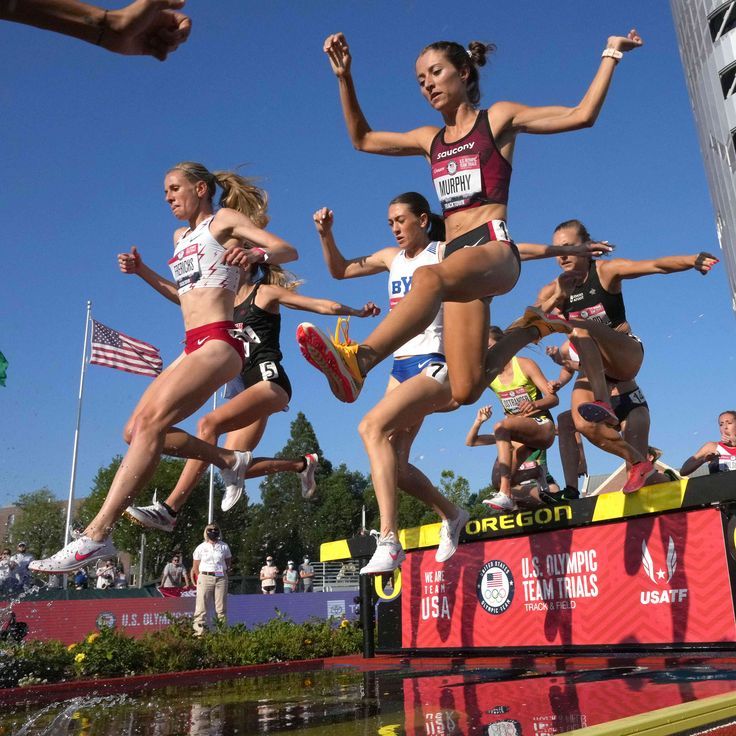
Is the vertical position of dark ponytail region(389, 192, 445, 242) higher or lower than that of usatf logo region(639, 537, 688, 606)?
higher

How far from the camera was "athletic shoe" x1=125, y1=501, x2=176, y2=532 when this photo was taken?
5.18 metres

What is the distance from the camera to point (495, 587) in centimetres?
673

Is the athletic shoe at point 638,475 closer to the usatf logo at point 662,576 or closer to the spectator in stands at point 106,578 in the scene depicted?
the usatf logo at point 662,576

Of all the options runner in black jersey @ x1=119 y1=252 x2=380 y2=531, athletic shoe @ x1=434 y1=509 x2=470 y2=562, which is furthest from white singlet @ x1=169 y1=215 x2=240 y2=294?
athletic shoe @ x1=434 y1=509 x2=470 y2=562

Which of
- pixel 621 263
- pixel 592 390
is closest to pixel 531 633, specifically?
pixel 592 390

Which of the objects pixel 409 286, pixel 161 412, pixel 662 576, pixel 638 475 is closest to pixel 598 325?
pixel 638 475

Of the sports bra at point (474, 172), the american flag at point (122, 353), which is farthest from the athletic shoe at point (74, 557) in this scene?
the american flag at point (122, 353)

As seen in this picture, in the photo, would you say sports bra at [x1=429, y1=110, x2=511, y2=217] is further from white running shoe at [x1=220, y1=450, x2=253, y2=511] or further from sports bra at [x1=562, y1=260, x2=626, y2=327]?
white running shoe at [x1=220, y1=450, x2=253, y2=511]

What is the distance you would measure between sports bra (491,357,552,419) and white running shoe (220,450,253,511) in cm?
354

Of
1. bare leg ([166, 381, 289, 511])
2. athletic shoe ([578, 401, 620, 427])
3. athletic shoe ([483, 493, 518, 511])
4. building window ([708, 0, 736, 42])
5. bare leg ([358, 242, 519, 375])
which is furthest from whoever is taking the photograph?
building window ([708, 0, 736, 42])

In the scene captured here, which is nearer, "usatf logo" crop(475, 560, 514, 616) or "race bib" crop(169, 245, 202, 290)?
"race bib" crop(169, 245, 202, 290)

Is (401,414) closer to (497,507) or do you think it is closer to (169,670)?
(497,507)

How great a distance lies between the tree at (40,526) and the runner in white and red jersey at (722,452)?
64.4 m

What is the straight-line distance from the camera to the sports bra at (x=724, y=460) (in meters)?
8.00
